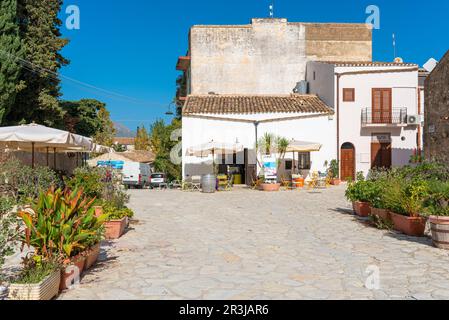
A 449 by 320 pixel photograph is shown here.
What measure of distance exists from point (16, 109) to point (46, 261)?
19962 mm

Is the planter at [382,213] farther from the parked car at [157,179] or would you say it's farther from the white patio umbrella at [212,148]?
the parked car at [157,179]

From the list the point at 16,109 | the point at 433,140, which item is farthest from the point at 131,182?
the point at 433,140

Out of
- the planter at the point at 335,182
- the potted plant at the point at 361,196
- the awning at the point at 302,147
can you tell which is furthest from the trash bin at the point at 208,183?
the potted plant at the point at 361,196

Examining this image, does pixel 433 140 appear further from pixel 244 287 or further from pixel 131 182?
pixel 131 182

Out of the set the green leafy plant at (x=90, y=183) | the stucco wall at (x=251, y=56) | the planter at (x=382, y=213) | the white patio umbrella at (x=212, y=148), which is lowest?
the planter at (x=382, y=213)

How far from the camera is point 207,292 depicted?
517 centimetres

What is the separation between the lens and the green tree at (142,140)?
6662 cm

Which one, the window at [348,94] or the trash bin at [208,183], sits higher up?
the window at [348,94]

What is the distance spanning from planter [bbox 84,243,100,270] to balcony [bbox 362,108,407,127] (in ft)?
70.9

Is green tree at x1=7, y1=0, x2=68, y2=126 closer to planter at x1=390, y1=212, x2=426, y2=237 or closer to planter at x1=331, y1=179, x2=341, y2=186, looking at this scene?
planter at x1=331, y1=179, x2=341, y2=186

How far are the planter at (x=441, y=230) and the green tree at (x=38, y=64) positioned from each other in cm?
1998

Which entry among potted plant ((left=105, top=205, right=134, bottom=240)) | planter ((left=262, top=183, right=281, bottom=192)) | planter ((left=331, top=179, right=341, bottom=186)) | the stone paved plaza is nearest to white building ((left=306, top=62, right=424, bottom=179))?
planter ((left=331, top=179, right=341, bottom=186))

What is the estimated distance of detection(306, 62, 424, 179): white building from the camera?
83.5ft

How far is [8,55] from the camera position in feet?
65.7
